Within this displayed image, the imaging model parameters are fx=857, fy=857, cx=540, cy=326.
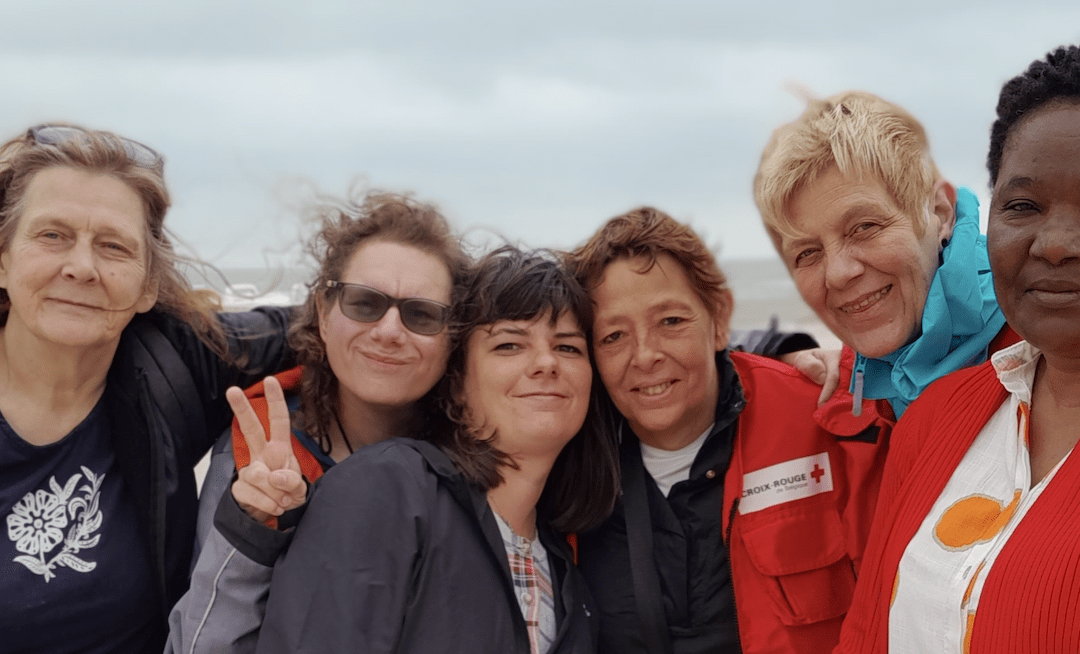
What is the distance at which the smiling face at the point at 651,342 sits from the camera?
304 centimetres

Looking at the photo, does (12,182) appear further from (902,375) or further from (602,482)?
(902,375)

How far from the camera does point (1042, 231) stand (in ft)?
5.85

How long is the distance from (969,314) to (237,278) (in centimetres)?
285

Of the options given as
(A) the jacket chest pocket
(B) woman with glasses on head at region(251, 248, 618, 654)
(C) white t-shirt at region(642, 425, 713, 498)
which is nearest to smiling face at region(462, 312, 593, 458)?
(B) woman with glasses on head at region(251, 248, 618, 654)

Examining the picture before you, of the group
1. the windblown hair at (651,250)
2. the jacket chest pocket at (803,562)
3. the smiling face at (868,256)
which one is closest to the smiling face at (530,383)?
the windblown hair at (651,250)

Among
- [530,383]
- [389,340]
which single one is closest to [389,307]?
[389,340]

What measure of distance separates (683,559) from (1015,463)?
52.5 inches

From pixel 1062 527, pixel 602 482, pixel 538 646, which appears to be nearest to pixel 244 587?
pixel 538 646

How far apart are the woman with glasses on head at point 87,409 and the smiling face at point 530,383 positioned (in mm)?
1103

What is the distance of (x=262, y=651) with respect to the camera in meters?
2.26

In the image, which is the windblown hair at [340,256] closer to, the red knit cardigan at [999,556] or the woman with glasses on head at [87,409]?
the woman with glasses on head at [87,409]

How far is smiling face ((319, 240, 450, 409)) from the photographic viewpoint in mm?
3082

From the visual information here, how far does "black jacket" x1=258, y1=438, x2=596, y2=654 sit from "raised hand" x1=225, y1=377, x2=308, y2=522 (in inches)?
3.3

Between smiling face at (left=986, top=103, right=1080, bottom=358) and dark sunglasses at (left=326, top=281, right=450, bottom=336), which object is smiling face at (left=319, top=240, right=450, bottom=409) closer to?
dark sunglasses at (left=326, top=281, right=450, bottom=336)
